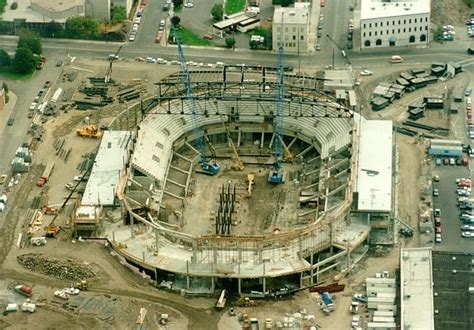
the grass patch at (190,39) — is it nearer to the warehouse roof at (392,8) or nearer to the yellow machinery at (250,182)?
the warehouse roof at (392,8)

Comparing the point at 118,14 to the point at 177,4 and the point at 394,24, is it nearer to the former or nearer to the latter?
the point at 177,4

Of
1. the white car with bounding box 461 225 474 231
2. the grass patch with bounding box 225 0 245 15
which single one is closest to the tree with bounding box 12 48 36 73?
the grass patch with bounding box 225 0 245 15

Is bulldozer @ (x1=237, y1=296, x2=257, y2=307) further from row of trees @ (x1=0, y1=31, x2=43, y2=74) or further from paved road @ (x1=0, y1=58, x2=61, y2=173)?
row of trees @ (x1=0, y1=31, x2=43, y2=74)

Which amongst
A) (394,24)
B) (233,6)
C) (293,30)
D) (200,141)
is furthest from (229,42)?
(200,141)

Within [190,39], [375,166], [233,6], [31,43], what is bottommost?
[375,166]

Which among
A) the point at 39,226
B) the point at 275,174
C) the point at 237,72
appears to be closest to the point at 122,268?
the point at 39,226

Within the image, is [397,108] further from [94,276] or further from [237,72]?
[94,276]
